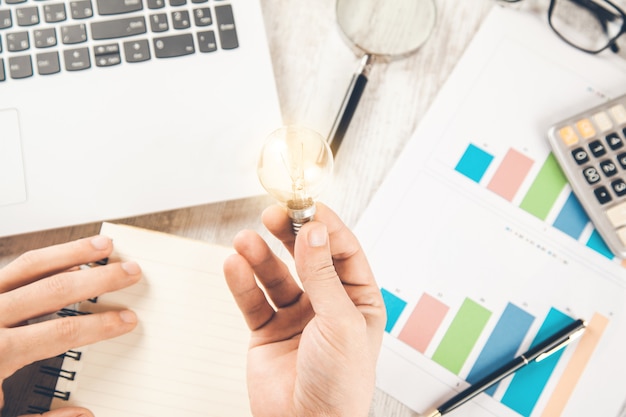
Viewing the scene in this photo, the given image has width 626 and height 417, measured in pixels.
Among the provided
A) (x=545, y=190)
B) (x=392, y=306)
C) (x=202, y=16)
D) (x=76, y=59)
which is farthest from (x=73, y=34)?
(x=545, y=190)

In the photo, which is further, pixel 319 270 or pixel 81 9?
pixel 81 9

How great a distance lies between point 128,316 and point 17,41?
0.34m

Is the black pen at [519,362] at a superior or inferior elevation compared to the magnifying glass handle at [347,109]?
inferior

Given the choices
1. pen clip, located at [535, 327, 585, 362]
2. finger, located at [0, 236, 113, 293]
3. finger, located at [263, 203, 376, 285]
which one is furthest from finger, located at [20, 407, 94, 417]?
pen clip, located at [535, 327, 585, 362]

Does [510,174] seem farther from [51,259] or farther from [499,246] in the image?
[51,259]

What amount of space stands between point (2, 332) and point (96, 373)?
0.11 meters

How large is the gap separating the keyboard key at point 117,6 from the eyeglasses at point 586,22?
470mm

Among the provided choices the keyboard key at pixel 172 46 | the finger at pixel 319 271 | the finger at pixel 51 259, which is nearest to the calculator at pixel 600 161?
the finger at pixel 319 271

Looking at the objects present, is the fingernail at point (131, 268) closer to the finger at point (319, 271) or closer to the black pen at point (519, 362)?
the finger at point (319, 271)

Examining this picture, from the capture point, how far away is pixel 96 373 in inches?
23.5

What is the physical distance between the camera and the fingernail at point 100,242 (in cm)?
60

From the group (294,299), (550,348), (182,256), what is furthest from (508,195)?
(182,256)

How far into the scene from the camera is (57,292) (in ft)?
1.91

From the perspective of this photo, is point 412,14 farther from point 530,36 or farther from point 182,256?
point 182,256
